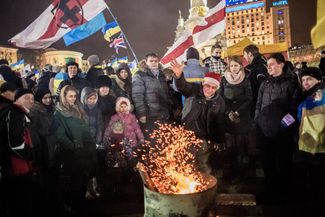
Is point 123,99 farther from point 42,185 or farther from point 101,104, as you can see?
point 42,185

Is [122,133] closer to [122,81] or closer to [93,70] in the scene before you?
[122,81]

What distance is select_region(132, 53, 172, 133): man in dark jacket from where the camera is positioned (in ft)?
23.3

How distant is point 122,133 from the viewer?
709 cm

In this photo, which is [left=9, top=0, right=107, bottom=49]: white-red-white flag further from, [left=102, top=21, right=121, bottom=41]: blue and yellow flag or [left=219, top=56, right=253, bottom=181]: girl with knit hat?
[left=102, top=21, right=121, bottom=41]: blue and yellow flag

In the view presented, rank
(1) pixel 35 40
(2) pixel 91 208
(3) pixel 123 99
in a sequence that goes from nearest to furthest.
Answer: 1. (2) pixel 91 208
2. (3) pixel 123 99
3. (1) pixel 35 40

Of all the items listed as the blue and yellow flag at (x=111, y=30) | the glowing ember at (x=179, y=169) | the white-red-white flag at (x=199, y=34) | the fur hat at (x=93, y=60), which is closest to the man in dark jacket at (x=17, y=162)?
the glowing ember at (x=179, y=169)

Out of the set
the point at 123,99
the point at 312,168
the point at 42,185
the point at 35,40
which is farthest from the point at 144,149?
the point at 35,40

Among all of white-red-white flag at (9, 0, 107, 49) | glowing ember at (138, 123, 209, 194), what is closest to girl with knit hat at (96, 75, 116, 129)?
glowing ember at (138, 123, 209, 194)

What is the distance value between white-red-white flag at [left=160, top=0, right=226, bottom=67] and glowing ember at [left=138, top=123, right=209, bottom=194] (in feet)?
8.60

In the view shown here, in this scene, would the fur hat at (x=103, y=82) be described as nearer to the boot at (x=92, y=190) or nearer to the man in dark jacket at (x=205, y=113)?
the boot at (x=92, y=190)

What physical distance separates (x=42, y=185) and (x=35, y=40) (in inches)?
156

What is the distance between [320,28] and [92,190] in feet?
18.9

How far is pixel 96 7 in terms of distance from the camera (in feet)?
27.7

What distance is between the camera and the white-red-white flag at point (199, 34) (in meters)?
8.34
